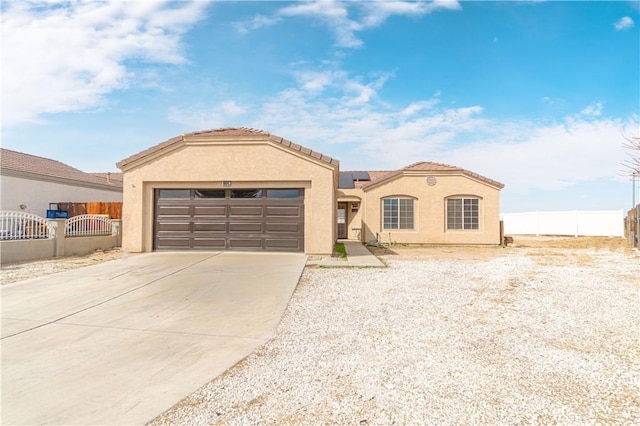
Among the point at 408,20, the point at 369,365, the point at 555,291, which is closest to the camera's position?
the point at 369,365

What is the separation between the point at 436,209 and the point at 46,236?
17613mm

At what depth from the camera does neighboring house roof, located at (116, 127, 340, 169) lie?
11.8m

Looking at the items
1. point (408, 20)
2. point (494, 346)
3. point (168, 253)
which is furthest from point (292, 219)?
point (494, 346)

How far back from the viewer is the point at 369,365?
3.85 meters

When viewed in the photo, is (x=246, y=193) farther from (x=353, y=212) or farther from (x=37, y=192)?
(x=37, y=192)

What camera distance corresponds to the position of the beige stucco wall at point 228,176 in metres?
11.9

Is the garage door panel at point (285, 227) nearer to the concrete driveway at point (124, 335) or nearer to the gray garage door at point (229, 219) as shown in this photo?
the gray garage door at point (229, 219)

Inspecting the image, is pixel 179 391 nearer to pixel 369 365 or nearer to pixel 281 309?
pixel 369 365

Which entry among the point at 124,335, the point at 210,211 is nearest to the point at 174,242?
the point at 210,211

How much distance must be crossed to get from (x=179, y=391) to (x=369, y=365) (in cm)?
200

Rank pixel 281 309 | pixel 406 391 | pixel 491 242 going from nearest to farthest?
pixel 406 391, pixel 281 309, pixel 491 242

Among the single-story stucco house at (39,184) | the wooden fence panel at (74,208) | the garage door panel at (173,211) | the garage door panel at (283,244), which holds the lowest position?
the garage door panel at (283,244)

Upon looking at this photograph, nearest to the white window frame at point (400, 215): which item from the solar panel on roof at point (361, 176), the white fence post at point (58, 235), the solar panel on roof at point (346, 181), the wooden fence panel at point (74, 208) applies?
the solar panel on roof at point (346, 181)

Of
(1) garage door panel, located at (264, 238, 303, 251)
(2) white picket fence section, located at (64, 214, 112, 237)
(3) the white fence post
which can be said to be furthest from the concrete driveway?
(2) white picket fence section, located at (64, 214, 112, 237)
